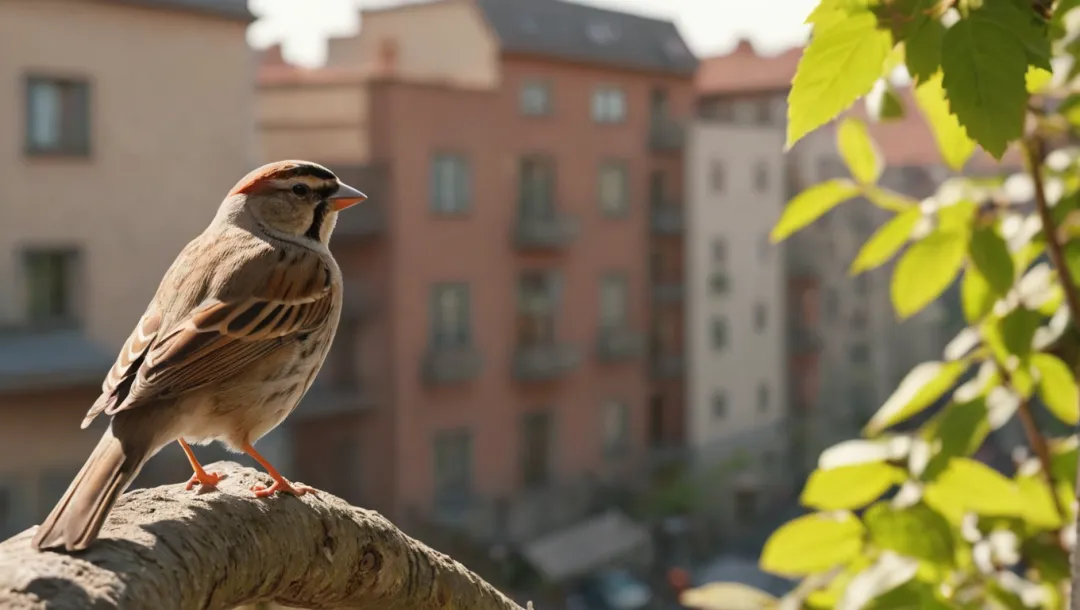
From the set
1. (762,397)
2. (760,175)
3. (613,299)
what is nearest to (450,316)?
(613,299)

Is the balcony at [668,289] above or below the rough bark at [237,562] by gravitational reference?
above

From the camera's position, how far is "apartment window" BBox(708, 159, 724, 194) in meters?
19.5

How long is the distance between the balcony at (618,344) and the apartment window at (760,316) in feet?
9.99

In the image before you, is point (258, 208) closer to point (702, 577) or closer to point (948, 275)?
point (948, 275)

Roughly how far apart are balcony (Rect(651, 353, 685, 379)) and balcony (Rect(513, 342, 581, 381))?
2.49m

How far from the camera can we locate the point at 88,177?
10883mm

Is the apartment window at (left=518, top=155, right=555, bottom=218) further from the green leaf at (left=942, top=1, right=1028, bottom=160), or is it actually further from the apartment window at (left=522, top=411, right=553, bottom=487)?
the green leaf at (left=942, top=1, right=1028, bottom=160)

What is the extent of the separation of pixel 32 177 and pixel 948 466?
33.4 feet

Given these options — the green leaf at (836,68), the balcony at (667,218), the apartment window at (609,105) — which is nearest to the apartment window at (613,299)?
the balcony at (667,218)

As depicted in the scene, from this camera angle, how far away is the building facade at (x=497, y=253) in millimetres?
14250

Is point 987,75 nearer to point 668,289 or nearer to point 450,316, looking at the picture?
point 450,316

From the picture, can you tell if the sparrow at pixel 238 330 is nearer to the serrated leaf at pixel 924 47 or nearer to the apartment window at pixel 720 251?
the serrated leaf at pixel 924 47

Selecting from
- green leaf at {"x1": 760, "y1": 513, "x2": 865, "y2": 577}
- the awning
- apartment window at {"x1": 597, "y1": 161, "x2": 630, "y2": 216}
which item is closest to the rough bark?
green leaf at {"x1": 760, "y1": 513, "x2": 865, "y2": 577}

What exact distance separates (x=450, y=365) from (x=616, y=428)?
4.11 meters
